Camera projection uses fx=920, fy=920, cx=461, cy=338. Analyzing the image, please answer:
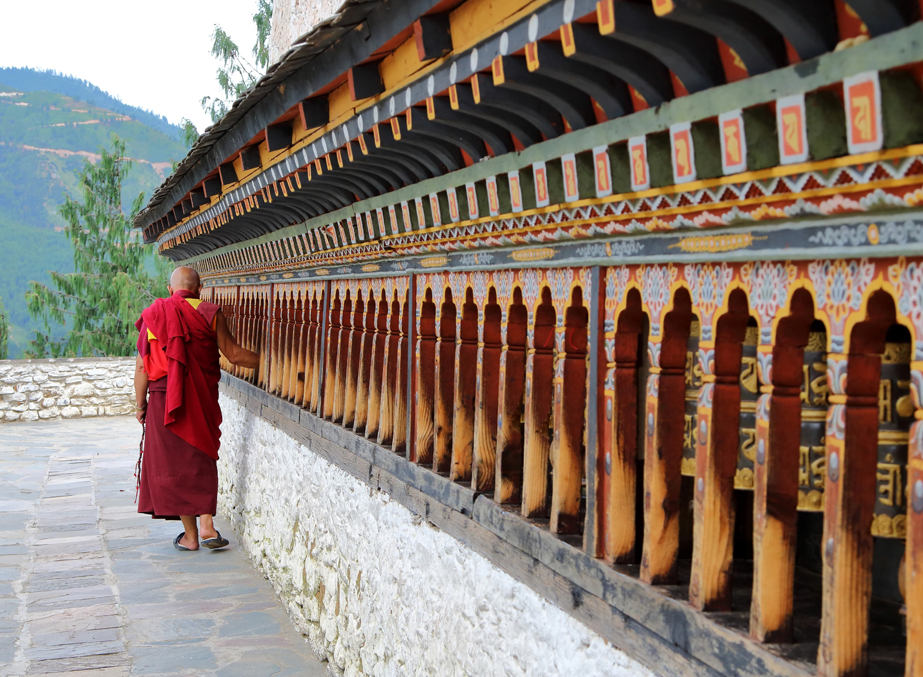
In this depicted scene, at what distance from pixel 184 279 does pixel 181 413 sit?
92 centimetres

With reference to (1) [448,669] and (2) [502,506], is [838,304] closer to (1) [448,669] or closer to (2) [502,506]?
(2) [502,506]

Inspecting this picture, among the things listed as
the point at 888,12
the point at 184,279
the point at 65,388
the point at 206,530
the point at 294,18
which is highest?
the point at 294,18

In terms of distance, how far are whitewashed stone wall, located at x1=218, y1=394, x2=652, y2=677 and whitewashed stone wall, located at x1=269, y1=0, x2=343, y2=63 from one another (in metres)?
4.48

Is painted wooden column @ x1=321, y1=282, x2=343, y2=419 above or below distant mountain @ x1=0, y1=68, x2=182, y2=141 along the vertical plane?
below

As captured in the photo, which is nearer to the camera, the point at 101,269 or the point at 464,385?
the point at 464,385

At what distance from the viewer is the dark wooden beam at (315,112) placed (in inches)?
140

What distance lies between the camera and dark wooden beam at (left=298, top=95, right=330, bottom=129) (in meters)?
3.56

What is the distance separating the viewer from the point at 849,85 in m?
1.33

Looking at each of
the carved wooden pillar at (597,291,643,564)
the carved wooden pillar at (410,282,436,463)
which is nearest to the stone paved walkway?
the carved wooden pillar at (410,282,436,463)

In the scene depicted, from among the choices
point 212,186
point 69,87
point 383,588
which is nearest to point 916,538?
point 383,588

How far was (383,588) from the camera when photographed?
385 centimetres

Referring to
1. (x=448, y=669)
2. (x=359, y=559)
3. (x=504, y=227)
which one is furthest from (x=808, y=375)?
(x=359, y=559)

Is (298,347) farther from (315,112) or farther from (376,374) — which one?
(315,112)

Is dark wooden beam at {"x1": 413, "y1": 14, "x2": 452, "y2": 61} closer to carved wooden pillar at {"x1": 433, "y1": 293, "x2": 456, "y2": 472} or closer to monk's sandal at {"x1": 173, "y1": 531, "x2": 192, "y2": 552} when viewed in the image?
carved wooden pillar at {"x1": 433, "y1": 293, "x2": 456, "y2": 472}
